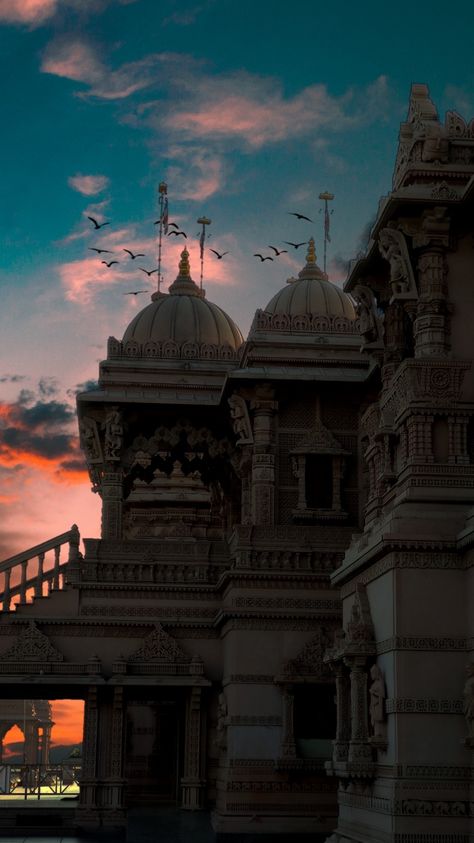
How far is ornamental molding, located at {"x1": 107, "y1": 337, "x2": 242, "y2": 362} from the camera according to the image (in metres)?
37.2

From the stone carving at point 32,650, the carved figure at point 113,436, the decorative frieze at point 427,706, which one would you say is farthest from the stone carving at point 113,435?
the decorative frieze at point 427,706

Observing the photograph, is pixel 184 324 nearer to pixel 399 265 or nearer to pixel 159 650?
pixel 159 650

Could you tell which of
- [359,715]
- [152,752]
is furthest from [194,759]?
[359,715]

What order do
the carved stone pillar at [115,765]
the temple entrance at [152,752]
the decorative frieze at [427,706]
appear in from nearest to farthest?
the decorative frieze at [427,706]
the carved stone pillar at [115,765]
the temple entrance at [152,752]

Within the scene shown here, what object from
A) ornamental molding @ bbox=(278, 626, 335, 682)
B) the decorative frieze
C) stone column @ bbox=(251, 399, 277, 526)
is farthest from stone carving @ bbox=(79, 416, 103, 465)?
the decorative frieze

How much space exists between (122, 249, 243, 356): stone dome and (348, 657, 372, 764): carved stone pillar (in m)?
16.6

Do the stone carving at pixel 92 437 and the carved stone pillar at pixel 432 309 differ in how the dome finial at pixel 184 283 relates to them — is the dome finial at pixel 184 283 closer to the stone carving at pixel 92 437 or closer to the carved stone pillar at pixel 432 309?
the stone carving at pixel 92 437

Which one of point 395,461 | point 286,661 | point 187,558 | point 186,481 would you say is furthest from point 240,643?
point 186,481

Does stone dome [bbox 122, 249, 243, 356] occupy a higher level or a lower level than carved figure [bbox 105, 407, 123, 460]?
higher

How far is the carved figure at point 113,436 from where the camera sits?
35.6 meters

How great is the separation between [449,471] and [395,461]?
155 centimetres

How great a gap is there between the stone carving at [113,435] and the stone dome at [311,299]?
15.3 feet

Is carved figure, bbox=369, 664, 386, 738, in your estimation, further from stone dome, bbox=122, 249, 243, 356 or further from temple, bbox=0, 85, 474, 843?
stone dome, bbox=122, 249, 243, 356

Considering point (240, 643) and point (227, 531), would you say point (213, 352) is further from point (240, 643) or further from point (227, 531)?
point (240, 643)
